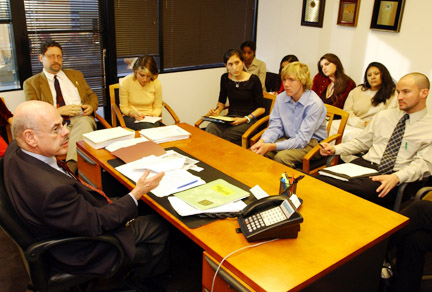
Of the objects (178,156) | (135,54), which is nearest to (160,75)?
(135,54)

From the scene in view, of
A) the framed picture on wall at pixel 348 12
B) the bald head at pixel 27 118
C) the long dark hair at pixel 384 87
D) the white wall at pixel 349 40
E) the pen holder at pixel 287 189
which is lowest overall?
the pen holder at pixel 287 189

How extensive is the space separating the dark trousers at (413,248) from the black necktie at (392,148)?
0.57 meters

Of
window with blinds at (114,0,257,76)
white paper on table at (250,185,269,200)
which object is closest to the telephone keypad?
white paper on table at (250,185,269,200)

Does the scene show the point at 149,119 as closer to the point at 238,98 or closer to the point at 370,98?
the point at 238,98

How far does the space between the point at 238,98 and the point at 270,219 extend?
276cm

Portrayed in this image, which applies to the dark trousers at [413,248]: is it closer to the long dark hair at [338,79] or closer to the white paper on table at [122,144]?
the white paper on table at [122,144]

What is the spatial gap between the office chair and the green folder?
417 millimetres

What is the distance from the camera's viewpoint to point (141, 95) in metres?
4.20

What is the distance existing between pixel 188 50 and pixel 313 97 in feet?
8.06

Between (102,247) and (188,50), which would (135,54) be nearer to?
(188,50)

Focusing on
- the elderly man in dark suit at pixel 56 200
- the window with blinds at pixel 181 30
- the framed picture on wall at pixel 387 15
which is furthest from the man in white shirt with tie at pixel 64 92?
the framed picture on wall at pixel 387 15

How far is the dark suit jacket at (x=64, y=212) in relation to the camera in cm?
169

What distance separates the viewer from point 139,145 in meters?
2.75

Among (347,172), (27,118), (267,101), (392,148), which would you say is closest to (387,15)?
(267,101)
